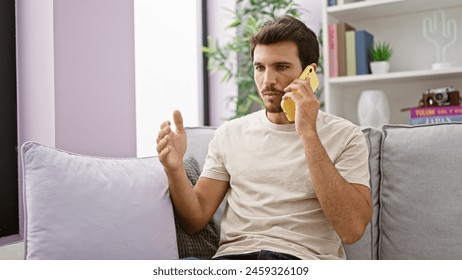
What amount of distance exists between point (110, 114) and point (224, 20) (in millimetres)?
1296

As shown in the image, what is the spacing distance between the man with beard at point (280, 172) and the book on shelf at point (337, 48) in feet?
3.46

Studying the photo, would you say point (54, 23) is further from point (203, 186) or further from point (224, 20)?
point (224, 20)

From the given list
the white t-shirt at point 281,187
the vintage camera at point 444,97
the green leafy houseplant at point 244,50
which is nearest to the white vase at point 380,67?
the vintage camera at point 444,97

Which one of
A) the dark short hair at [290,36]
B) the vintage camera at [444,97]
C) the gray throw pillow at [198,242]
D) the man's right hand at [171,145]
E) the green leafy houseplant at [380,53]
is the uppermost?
the green leafy houseplant at [380,53]

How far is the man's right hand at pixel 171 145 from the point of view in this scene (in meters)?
1.13

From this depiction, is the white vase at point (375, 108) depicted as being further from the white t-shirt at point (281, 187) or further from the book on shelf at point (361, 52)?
the white t-shirt at point (281, 187)

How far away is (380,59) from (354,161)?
1.32m

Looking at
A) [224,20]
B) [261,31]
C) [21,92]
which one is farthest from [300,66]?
[224,20]

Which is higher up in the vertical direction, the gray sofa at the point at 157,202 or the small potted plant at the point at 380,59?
the small potted plant at the point at 380,59

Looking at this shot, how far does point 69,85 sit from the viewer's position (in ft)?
6.15

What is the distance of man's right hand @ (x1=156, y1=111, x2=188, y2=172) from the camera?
44.5 inches

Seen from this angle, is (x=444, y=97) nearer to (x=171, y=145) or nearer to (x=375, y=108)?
(x=375, y=108)

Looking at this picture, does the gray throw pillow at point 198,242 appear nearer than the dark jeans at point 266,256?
No

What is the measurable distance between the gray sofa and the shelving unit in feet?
3.33
